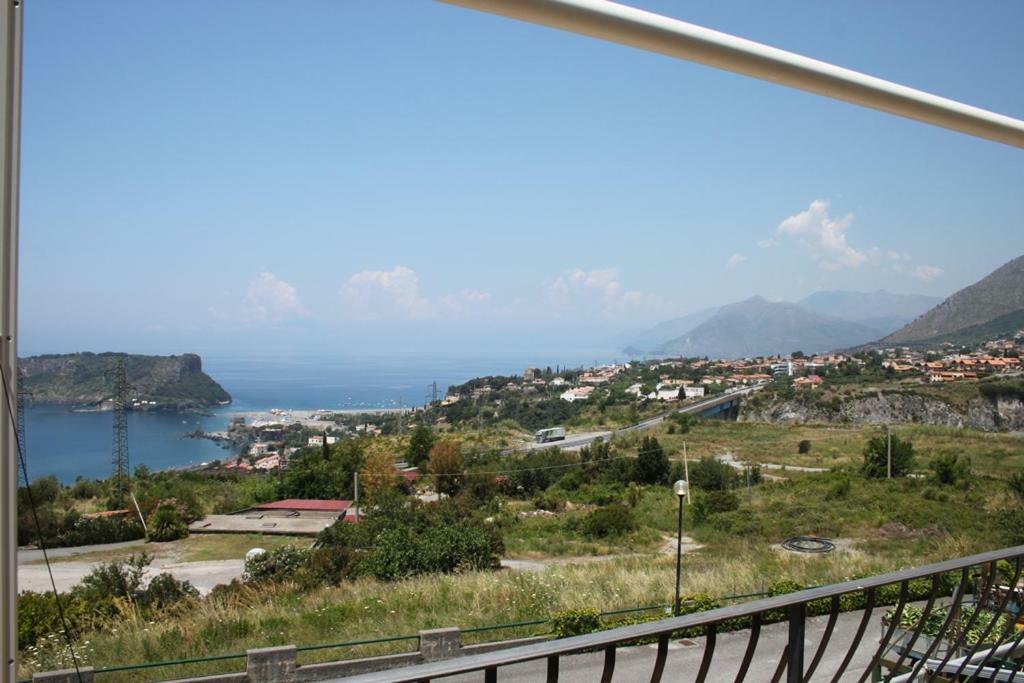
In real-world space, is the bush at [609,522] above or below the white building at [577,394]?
below

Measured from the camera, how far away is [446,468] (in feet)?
62.2

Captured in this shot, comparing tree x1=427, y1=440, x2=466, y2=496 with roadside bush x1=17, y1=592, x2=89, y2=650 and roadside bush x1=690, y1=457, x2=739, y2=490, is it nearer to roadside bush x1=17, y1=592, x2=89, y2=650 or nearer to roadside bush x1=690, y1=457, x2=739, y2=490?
roadside bush x1=690, y1=457, x2=739, y2=490

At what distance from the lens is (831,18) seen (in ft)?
15.1

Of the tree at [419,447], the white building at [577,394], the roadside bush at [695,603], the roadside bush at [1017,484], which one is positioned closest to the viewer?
the roadside bush at [695,603]

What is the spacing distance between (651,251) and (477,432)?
1648 centimetres

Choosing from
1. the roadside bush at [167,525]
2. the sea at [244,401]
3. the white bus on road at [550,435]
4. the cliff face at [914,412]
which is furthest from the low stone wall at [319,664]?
the cliff face at [914,412]

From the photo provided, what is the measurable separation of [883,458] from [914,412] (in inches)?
177

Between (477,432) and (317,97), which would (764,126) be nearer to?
(317,97)

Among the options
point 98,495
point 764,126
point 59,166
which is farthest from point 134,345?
point 764,126

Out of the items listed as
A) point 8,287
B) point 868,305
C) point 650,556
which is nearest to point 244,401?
point 650,556

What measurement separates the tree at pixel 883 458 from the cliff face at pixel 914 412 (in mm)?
3358

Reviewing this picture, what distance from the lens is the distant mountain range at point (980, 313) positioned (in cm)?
2547

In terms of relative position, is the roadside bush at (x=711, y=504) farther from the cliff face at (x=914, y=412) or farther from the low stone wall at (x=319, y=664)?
the low stone wall at (x=319, y=664)

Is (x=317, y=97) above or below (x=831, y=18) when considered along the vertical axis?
above
